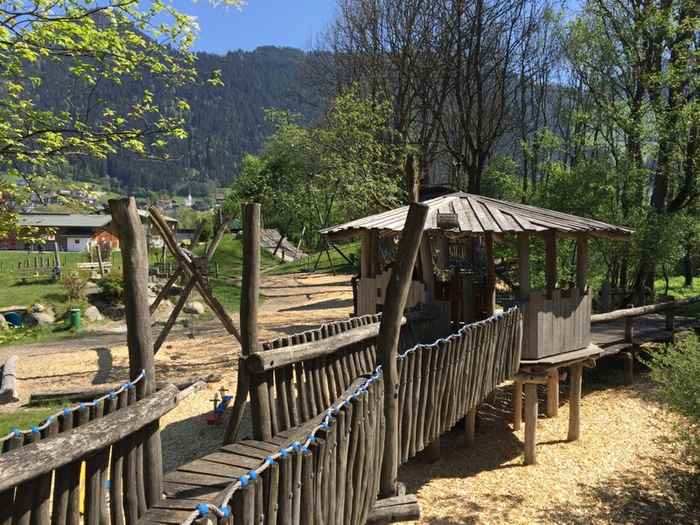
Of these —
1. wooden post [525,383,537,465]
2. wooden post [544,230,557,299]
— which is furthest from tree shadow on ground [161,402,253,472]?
wooden post [544,230,557,299]

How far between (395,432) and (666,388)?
575 centimetres

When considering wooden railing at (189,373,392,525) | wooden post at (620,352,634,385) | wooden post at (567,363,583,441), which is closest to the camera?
wooden railing at (189,373,392,525)

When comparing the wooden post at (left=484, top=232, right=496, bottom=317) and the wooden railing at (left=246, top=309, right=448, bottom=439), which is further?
the wooden post at (left=484, top=232, right=496, bottom=317)

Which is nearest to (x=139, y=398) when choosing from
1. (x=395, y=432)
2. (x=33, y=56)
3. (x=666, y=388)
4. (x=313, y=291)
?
(x=395, y=432)

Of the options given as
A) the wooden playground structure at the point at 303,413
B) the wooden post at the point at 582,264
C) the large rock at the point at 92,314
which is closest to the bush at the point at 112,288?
the large rock at the point at 92,314

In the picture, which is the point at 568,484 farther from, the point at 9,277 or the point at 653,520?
the point at 9,277

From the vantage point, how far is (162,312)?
17953mm

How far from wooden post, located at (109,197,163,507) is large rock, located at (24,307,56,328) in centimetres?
1597

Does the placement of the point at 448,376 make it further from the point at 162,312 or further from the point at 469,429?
the point at 162,312

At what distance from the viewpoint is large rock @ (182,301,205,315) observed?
61.8 feet

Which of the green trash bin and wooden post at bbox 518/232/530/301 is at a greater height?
wooden post at bbox 518/232/530/301

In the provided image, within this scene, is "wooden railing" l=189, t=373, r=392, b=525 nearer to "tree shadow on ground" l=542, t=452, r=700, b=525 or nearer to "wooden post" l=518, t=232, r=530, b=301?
"tree shadow on ground" l=542, t=452, r=700, b=525

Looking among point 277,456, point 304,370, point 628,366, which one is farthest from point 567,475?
point 277,456

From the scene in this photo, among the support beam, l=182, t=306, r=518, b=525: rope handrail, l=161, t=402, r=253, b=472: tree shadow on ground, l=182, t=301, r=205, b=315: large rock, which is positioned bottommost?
the support beam
